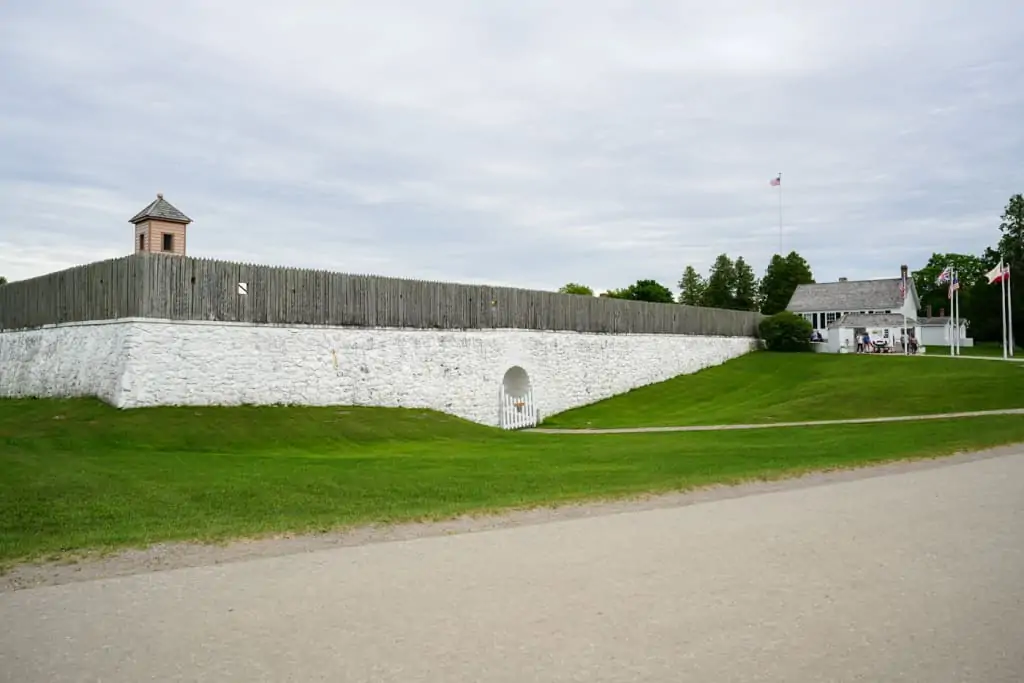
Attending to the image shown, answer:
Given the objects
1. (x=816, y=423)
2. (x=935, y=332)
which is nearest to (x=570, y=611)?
(x=816, y=423)

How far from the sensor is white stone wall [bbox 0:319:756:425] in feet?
74.8

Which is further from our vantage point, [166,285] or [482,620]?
[166,285]

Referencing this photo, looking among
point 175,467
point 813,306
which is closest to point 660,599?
point 175,467

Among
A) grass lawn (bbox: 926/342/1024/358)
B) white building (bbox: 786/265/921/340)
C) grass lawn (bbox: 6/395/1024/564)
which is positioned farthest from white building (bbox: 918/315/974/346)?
grass lawn (bbox: 6/395/1024/564)

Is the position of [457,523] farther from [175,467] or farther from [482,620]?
[175,467]

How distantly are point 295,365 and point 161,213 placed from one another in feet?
40.1

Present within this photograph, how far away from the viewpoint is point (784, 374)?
4769cm

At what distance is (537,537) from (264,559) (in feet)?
9.77

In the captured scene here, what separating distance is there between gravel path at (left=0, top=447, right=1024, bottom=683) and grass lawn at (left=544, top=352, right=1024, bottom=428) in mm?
21897

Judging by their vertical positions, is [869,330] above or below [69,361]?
above

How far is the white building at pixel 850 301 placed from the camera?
6606cm

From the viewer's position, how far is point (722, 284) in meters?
95.2

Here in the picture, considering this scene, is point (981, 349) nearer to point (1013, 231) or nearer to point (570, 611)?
point (1013, 231)

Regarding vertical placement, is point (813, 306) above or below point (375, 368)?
above
